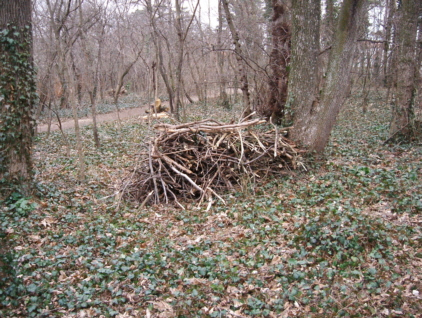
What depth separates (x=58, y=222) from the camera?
6004 millimetres

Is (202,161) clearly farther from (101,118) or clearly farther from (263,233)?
(101,118)

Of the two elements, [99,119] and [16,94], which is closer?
[16,94]

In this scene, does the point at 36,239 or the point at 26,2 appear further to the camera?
the point at 26,2

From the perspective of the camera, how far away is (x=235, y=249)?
5016 mm

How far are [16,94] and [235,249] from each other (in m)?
4.74

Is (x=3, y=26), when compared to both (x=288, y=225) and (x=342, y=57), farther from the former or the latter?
(x=342, y=57)

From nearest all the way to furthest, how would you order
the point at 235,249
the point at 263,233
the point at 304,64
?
the point at 235,249 < the point at 263,233 < the point at 304,64

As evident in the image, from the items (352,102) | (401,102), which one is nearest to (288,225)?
(401,102)

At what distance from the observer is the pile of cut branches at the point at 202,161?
24.9 ft

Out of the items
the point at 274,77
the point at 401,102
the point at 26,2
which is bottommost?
the point at 401,102

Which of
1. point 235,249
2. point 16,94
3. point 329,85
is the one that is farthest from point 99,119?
point 235,249

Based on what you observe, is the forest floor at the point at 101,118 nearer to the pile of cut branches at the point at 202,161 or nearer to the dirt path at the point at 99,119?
the dirt path at the point at 99,119

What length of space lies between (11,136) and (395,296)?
20.9 feet

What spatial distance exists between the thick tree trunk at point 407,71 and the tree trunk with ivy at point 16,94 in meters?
8.81
